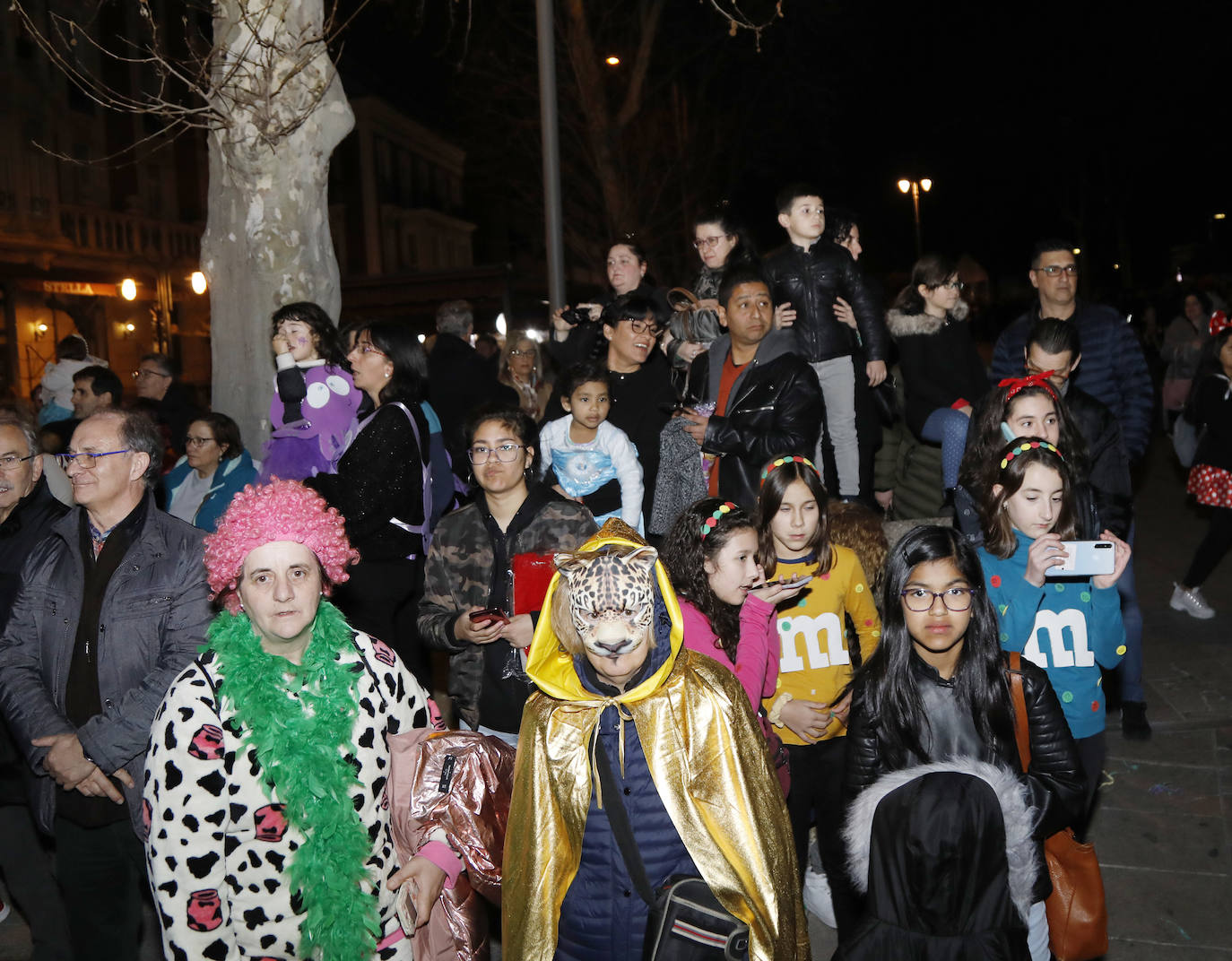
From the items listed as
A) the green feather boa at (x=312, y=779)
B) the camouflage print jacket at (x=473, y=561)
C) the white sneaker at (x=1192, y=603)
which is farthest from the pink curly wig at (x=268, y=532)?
the white sneaker at (x=1192, y=603)

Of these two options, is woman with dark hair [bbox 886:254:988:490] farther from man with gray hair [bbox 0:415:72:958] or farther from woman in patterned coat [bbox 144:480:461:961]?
man with gray hair [bbox 0:415:72:958]

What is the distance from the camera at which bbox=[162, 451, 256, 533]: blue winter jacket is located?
5.90m

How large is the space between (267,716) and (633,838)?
41.3 inches

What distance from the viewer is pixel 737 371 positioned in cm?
536

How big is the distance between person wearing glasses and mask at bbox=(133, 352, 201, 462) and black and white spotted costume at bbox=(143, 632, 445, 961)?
5654 millimetres

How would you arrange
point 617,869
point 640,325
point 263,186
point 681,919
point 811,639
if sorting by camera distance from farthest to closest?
point 263,186
point 640,325
point 811,639
point 617,869
point 681,919

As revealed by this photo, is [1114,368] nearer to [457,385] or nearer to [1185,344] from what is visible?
[457,385]

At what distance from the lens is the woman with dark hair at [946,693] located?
319cm

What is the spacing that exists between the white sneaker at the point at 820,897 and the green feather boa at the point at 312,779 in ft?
6.43

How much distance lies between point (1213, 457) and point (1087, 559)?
4635 millimetres

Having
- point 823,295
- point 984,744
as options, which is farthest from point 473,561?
point 823,295

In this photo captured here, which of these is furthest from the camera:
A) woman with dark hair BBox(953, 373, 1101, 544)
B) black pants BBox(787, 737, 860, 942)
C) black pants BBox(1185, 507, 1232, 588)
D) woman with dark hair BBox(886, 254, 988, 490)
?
black pants BBox(1185, 507, 1232, 588)

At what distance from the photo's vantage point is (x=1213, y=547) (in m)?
7.54

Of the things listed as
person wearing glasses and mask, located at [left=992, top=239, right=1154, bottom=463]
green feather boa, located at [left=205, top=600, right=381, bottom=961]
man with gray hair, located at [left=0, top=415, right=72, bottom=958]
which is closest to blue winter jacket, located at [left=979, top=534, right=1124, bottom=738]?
green feather boa, located at [left=205, top=600, right=381, bottom=961]
